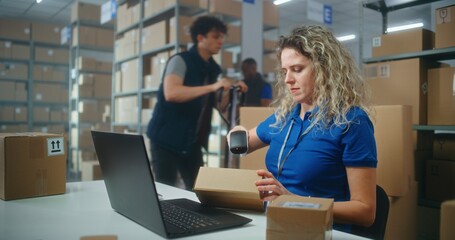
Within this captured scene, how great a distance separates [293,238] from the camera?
72 centimetres

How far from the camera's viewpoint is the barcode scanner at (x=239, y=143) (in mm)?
1347

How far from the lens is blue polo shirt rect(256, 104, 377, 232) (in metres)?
1.17

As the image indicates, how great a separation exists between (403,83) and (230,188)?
5.86 ft

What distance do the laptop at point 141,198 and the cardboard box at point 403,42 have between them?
1.90 m

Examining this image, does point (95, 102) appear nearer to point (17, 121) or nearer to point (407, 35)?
point (17, 121)

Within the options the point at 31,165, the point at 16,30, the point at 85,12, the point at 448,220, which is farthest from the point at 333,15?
the point at 31,165

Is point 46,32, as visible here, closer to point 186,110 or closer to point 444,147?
point 186,110

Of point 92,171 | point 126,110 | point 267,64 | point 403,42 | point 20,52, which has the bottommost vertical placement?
point 92,171

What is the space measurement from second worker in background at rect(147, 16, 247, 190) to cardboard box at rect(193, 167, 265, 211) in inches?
46.2

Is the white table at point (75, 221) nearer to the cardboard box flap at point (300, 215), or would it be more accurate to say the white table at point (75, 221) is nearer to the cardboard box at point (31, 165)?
the cardboard box at point (31, 165)

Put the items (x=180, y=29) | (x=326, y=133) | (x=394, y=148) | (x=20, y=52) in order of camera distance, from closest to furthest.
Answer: (x=326, y=133) → (x=394, y=148) → (x=180, y=29) → (x=20, y=52)

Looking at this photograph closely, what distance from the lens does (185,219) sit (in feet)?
3.20

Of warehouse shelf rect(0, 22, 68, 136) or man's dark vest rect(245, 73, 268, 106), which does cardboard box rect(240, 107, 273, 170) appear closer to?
man's dark vest rect(245, 73, 268, 106)

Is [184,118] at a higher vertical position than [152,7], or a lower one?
lower
